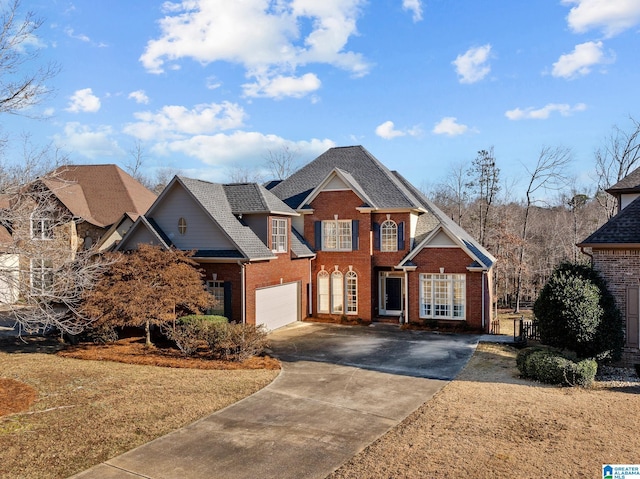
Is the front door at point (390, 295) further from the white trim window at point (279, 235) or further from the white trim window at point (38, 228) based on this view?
the white trim window at point (38, 228)

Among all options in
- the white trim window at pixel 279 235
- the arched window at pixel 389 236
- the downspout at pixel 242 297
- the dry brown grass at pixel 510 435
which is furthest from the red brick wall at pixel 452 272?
the dry brown grass at pixel 510 435

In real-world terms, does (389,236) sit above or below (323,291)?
above

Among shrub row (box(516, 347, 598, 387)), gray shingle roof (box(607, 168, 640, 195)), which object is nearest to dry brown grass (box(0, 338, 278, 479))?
shrub row (box(516, 347, 598, 387))

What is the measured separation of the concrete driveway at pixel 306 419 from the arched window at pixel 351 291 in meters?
6.80

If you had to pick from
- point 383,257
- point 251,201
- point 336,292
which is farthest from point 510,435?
point 336,292

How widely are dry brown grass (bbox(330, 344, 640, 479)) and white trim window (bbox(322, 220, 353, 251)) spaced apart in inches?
504

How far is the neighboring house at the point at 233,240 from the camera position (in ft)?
64.2

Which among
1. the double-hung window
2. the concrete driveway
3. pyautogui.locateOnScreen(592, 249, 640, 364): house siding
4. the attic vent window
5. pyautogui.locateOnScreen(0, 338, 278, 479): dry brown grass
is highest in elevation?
the attic vent window

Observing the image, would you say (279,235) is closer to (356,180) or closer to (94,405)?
(356,180)

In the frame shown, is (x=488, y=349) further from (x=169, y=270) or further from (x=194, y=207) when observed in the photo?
(x=194, y=207)

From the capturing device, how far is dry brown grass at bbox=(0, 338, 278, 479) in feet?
27.0

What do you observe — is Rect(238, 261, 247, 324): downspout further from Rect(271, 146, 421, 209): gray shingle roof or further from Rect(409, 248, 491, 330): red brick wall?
Rect(409, 248, 491, 330): red brick wall

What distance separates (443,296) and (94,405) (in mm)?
15999

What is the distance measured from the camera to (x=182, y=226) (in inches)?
814
